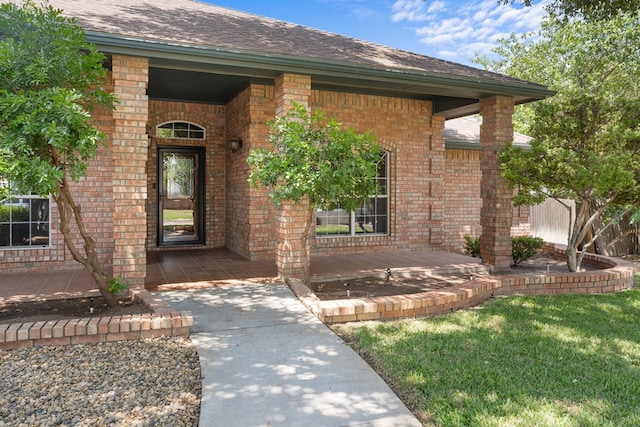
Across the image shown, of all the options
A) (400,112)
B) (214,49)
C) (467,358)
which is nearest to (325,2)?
(400,112)

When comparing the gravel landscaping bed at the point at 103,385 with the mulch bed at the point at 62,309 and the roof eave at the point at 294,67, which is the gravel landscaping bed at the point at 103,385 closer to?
the mulch bed at the point at 62,309

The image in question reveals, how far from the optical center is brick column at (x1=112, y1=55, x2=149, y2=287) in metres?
5.59

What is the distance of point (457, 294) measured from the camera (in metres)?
5.45

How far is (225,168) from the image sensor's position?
996 centimetres

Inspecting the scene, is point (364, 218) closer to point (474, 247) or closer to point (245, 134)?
point (474, 247)

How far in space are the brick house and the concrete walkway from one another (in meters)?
1.61

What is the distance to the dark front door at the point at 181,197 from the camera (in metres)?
9.82

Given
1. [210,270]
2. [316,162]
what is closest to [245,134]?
[210,270]

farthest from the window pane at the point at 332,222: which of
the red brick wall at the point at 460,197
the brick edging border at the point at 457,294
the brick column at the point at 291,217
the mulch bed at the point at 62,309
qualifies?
the mulch bed at the point at 62,309

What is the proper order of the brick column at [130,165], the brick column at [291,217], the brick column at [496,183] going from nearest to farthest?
1. the brick column at [130,165]
2. the brick column at [291,217]
3. the brick column at [496,183]

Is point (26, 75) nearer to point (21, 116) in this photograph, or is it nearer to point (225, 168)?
point (21, 116)

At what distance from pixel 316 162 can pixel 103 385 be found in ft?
11.0

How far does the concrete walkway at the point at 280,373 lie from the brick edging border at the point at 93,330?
26 centimetres

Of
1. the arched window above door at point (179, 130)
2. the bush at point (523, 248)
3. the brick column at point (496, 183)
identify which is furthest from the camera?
the arched window above door at point (179, 130)
